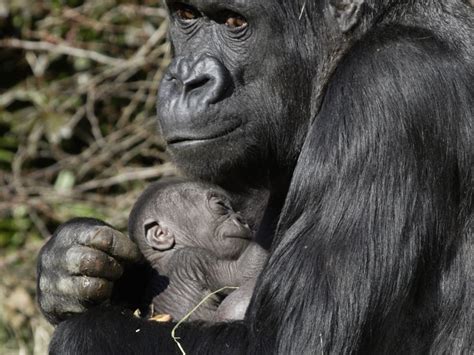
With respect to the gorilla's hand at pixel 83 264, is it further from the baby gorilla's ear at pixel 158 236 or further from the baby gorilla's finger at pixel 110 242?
the baby gorilla's ear at pixel 158 236

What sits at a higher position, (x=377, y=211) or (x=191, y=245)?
(x=377, y=211)

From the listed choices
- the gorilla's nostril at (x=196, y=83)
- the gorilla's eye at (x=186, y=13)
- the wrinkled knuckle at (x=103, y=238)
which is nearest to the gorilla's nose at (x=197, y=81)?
the gorilla's nostril at (x=196, y=83)

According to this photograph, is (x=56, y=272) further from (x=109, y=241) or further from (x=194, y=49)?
(x=194, y=49)

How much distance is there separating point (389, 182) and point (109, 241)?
1192mm

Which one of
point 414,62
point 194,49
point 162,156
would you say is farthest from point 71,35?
point 414,62

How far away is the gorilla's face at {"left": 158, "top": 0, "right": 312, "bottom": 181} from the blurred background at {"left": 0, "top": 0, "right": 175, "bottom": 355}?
4027mm

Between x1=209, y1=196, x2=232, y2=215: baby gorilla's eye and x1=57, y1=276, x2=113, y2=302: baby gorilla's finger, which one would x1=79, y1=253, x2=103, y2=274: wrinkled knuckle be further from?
x1=209, y1=196, x2=232, y2=215: baby gorilla's eye

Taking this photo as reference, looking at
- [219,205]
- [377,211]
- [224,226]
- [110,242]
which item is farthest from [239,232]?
[377,211]

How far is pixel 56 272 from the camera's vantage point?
4.65 meters

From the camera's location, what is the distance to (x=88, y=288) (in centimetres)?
447

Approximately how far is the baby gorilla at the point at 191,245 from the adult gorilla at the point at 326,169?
0.49 meters

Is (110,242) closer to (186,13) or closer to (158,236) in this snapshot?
(158,236)

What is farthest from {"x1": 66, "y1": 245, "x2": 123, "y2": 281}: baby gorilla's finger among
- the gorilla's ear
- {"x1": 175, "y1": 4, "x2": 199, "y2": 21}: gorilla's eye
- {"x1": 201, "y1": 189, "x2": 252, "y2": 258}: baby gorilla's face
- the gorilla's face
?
the gorilla's ear

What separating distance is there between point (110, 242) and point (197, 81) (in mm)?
723
